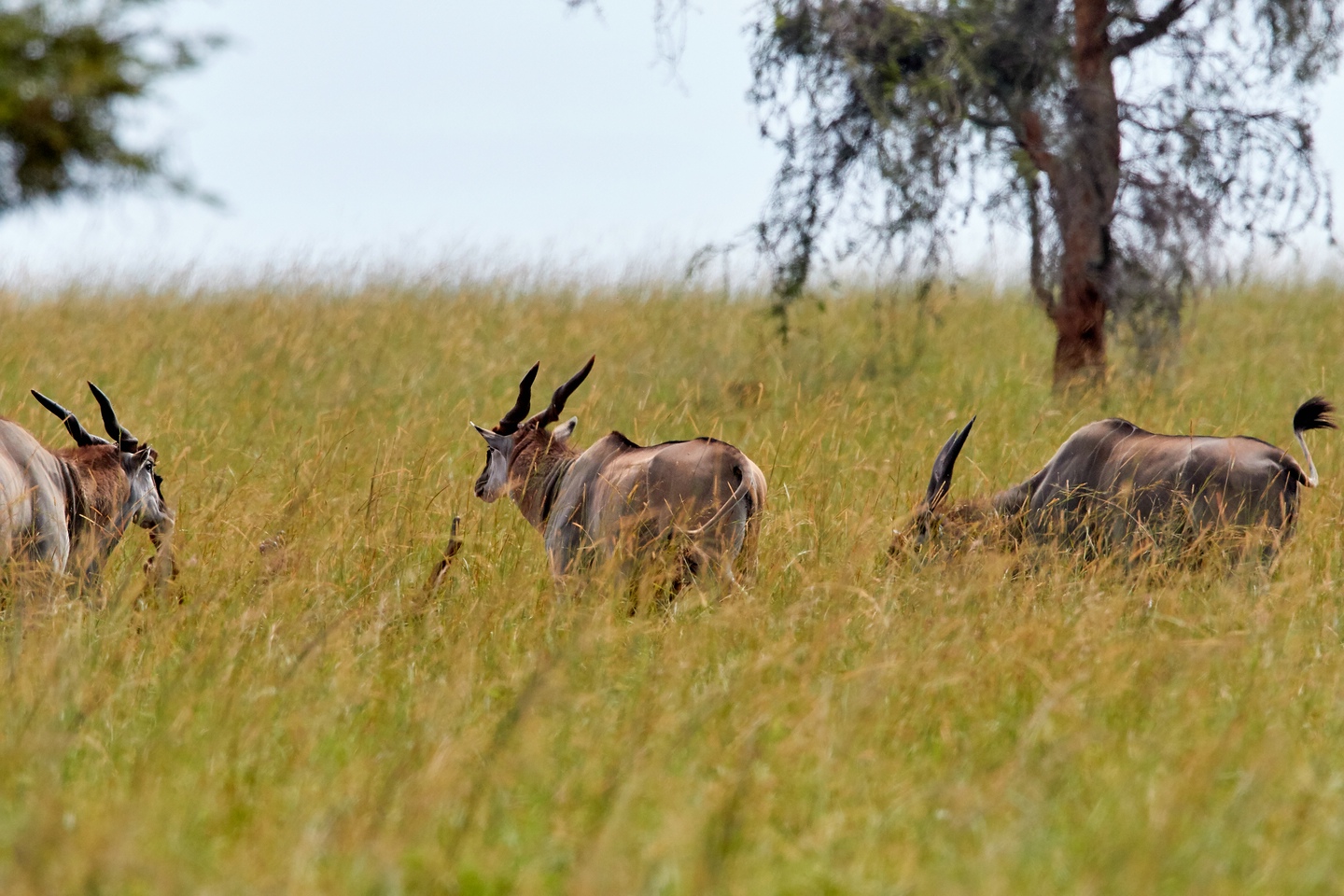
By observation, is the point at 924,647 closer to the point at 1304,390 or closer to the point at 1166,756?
the point at 1166,756

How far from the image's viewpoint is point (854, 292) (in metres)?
16.5

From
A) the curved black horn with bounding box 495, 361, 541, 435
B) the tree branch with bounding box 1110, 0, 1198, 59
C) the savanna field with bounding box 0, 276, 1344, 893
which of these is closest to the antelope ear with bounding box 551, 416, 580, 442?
the curved black horn with bounding box 495, 361, 541, 435

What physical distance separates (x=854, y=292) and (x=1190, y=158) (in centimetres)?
515

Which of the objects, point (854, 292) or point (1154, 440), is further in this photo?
point (854, 292)

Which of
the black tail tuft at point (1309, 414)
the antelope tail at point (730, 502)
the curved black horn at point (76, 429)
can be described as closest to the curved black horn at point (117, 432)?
the curved black horn at point (76, 429)

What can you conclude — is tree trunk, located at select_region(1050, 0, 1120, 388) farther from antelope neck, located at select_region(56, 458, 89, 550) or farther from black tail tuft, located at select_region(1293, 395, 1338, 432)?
antelope neck, located at select_region(56, 458, 89, 550)

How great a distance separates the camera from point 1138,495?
22.4ft

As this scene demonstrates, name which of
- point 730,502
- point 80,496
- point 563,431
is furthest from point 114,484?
point 730,502

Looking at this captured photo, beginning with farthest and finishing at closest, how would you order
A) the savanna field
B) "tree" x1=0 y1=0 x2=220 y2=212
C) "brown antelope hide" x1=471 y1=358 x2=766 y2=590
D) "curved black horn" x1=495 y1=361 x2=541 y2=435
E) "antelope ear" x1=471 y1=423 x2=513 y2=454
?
1. "tree" x1=0 y1=0 x2=220 y2=212
2. "antelope ear" x1=471 y1=423 x2=513 y2=454
3. "curved black horn" x1=495 y1=361 x2=541 y2=435
4. "brown antelope hide" x1=471 y1=358 x2=766 y2=590
5. the savanna field

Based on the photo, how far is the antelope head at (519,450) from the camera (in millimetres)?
7277

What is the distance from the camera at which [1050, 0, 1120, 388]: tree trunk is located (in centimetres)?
1177

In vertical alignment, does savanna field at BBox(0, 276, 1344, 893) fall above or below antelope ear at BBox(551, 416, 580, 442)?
below

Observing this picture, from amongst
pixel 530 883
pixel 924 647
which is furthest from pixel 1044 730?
pixel 530 883

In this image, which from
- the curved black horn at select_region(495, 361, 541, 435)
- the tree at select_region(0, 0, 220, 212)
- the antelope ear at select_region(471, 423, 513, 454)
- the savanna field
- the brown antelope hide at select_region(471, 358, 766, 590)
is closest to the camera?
the savanna field
